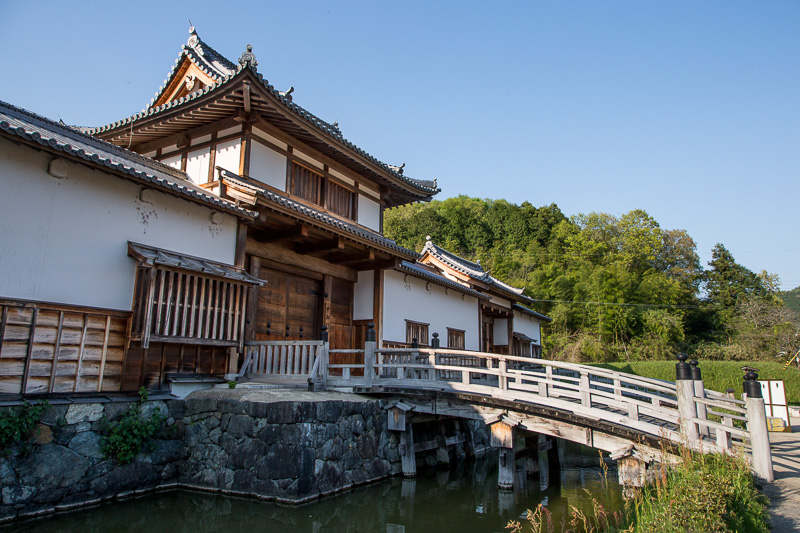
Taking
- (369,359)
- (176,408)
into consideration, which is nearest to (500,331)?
(369,359)

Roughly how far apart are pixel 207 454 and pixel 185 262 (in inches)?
128

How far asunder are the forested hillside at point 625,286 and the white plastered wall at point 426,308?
59.4 feet

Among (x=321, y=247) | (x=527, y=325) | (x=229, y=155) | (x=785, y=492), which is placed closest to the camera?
(x=785, y=492)

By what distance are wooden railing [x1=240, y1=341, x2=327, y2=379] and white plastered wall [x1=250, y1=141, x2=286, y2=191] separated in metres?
3.97

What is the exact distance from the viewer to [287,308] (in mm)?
12008

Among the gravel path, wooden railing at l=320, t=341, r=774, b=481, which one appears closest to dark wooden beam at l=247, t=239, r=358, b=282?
wooden railing at l=320, t=341, r=774, b=481

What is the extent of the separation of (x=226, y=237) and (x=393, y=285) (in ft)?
19.4

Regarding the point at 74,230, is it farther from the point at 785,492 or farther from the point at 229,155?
the point at 785,492

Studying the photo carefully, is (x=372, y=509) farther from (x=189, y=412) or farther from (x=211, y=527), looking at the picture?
(x=189, y=412)

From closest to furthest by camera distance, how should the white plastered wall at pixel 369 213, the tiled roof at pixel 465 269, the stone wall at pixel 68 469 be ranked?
1. the stone wall at pixel 68 469
2. the white plastered wall at pixel 369 213
3. the tiled roof at pixel 465 269

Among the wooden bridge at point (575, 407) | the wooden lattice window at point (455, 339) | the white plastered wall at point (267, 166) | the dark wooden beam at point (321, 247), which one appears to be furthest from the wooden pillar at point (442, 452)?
the white plastered wall at point (267, 166)

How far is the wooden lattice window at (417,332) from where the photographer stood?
15680 mm

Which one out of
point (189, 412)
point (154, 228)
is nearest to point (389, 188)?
point (154, 228)

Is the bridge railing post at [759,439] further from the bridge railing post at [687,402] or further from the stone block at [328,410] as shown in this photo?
the stone block at [328,410]
